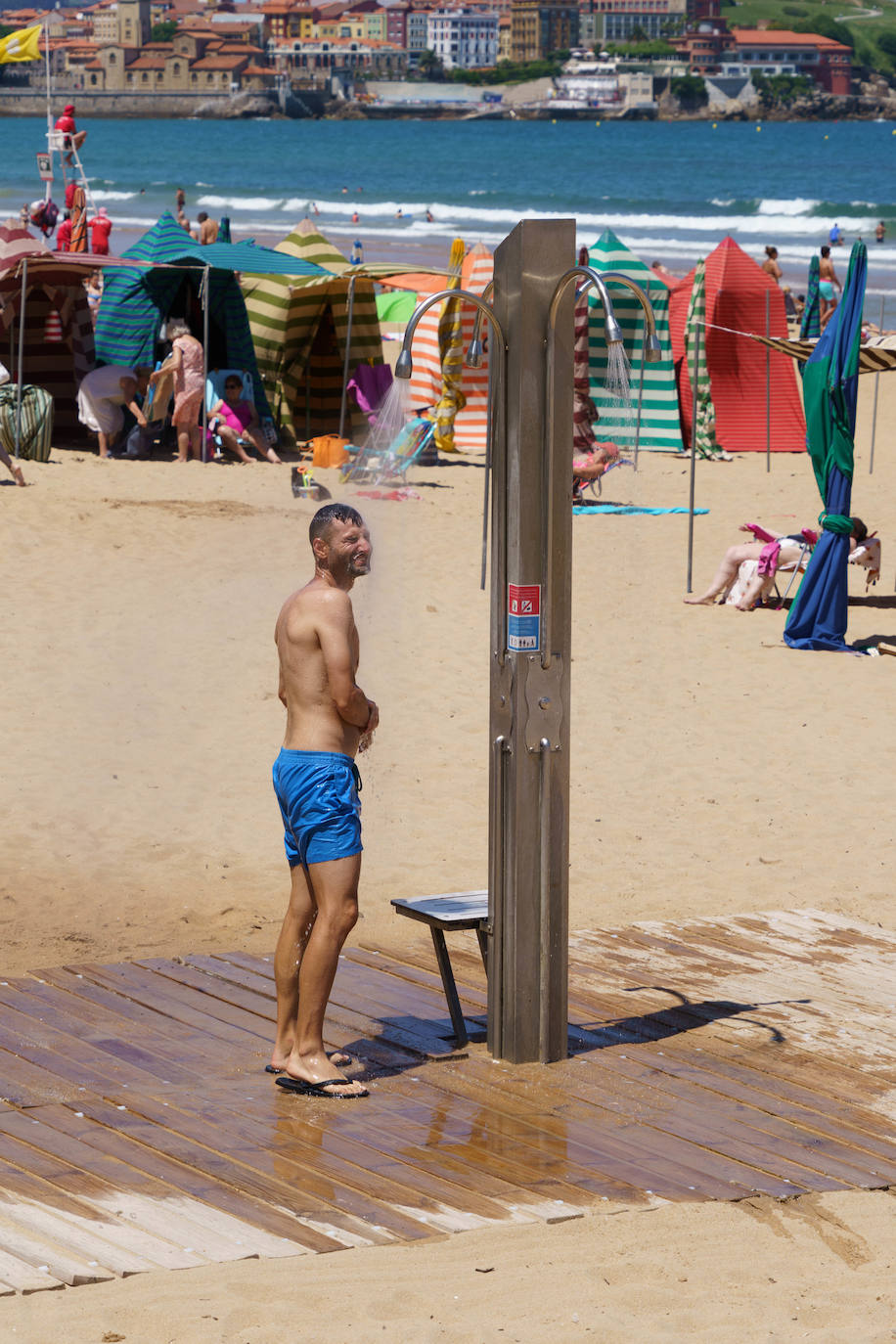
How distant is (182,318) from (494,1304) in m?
13.9

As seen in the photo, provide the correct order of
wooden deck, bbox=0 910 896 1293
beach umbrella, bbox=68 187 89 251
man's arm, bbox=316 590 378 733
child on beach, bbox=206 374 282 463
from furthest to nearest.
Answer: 1. beach umbrella, bbox=68 187 89 251
2. child on beach, bbox=206 374 282 463
3. man's arm, bbox=316 590 378 733
4. wooden deck, bbox=0 910 896 1293

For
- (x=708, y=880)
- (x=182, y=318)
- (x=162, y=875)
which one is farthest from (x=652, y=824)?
(x=182, y=318)

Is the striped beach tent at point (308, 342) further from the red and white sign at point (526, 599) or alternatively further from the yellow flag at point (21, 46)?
the red and white sign at point (526, 599)

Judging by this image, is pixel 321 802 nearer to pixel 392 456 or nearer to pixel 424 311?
pixel 424 311

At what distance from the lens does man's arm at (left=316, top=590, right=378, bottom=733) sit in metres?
4.25

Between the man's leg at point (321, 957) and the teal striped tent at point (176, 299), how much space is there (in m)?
11.9

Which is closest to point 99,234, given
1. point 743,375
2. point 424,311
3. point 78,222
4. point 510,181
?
point 78,222

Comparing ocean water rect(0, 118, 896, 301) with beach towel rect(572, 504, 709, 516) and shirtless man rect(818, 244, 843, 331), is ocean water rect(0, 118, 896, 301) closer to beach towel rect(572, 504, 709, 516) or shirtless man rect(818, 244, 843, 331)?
shirtless man rect(818, 244, 843, 331)

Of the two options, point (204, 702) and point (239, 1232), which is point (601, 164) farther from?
→ point (239, 1232)

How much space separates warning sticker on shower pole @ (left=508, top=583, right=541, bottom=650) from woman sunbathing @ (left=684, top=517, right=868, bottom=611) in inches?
279

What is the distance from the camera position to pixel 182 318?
53.5 feet

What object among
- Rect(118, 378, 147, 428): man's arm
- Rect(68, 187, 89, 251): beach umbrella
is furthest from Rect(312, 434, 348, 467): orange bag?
Rect(68, 187, 89, 251): beach umbrella

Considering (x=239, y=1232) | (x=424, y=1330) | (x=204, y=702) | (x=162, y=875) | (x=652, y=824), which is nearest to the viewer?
(x=424, y=1330)

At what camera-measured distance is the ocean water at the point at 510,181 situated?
53.8 metres
